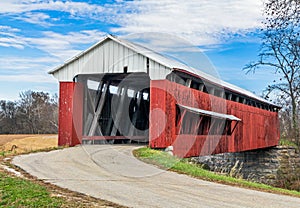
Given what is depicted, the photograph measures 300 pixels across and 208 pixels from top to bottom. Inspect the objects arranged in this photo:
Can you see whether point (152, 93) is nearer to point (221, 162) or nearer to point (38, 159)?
point (38, 159)

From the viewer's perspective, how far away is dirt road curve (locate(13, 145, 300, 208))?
22.5ft

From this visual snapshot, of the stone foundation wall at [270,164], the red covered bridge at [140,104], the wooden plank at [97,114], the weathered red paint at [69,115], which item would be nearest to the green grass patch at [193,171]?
the red covered bridge at [140,104]

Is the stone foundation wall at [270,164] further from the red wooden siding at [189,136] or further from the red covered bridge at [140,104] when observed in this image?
the red covered bridge at [140,104]

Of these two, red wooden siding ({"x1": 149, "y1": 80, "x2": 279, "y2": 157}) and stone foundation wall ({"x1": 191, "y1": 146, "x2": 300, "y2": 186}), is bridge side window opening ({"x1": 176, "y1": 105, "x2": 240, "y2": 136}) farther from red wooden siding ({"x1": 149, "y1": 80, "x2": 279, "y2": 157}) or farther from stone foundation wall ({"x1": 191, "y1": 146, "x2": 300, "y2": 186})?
stone foundation wall ({"x1": 191, "y1": 146, "x2": 300, "y2": 186})

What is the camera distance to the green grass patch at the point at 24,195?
6.36 metres

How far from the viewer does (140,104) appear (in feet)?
67.9

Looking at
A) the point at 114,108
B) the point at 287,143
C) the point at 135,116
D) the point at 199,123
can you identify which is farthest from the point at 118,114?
the point at 287,143

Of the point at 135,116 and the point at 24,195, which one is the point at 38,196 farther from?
the point at 135,116

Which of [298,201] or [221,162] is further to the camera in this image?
[221,162]

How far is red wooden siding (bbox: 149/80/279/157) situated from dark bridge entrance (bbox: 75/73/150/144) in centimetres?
196

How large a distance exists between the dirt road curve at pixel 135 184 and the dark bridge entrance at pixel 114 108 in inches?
196

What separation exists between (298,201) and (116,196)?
3.57 metres

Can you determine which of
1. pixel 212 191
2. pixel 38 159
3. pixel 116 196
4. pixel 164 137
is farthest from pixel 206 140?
pixel 116 196

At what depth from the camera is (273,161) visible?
98.7 ft
